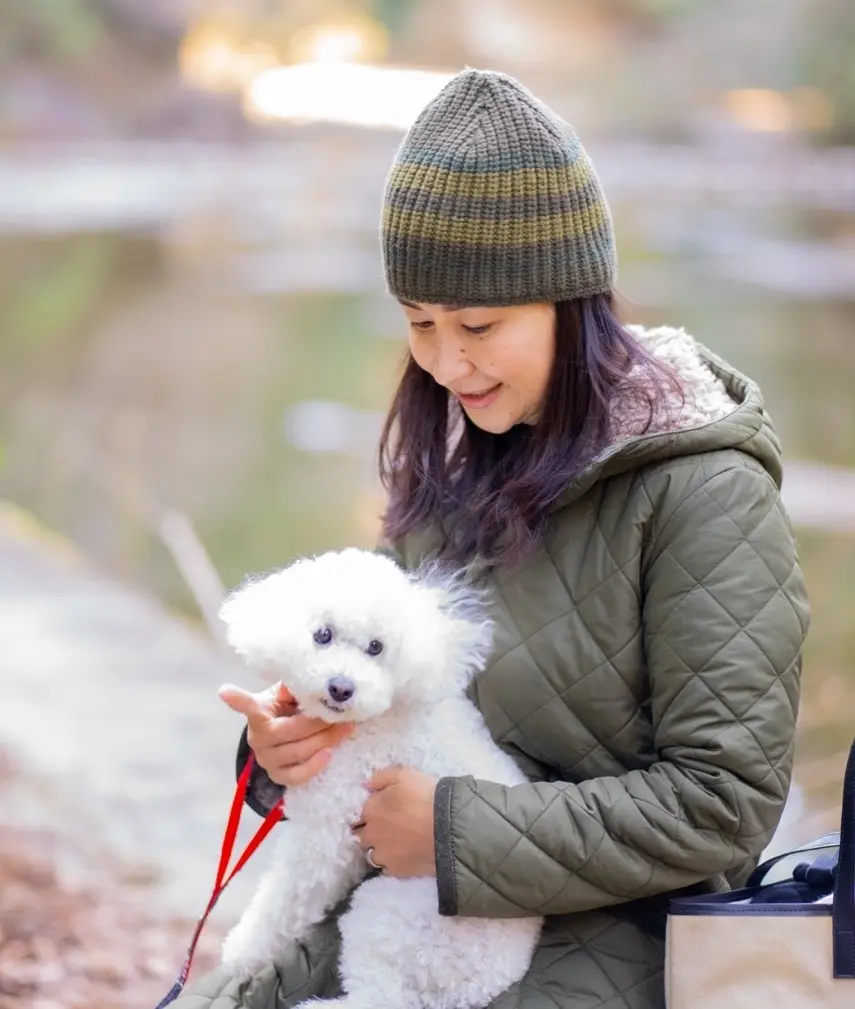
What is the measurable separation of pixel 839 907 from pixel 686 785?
0.51ft

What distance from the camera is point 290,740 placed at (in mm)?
1154

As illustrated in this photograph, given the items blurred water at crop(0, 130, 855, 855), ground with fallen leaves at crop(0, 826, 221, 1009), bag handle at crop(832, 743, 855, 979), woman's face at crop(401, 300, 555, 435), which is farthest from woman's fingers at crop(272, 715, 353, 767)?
blurred water at crop(0, 130, 855, 855)

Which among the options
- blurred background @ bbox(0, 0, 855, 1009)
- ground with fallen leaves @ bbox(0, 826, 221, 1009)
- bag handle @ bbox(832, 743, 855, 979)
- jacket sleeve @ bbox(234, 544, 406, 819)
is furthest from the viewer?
blurred background @ bbox(0, 0, 855, 1009)

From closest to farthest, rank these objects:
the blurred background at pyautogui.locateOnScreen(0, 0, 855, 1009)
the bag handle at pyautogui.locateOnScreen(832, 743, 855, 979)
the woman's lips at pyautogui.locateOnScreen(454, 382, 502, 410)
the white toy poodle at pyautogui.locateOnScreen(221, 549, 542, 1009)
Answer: the bag handle at pyautogui.locateOnScreen(832, 743, 855, 979) → the white toy poodle at pyautogui.locateOnScreen(221, 549, 542, 1009) → the woman's lips at pyautogui.locateOnScreen(454, 382, 502, 410) → the blurred background at pyautogui.locateOnScreen(0, 0, 855, 1009)

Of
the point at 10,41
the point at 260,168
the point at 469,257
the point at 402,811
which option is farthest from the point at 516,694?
the point at 10,41

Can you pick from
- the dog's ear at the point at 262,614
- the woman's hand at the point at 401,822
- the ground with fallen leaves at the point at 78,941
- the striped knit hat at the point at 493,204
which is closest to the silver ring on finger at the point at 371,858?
the woman's hand at the point at 401,822

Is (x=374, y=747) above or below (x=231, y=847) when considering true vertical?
above

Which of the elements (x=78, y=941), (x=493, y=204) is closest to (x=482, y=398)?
(x=493, y=204)

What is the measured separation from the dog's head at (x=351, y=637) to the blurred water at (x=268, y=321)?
164 cm

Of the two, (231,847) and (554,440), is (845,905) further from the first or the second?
(231,847)

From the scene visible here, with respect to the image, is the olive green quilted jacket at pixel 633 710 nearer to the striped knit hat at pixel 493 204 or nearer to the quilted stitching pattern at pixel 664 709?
the quilted stitching pattern at pixel 664 709

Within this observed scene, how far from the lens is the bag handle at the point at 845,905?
963 mm

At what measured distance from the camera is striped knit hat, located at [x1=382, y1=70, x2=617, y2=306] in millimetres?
1100

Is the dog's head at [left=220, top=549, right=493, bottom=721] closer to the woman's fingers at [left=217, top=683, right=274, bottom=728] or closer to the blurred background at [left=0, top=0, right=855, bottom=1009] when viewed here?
the woman's fingers at [left=217, top=683, right=274, bottom=728]
